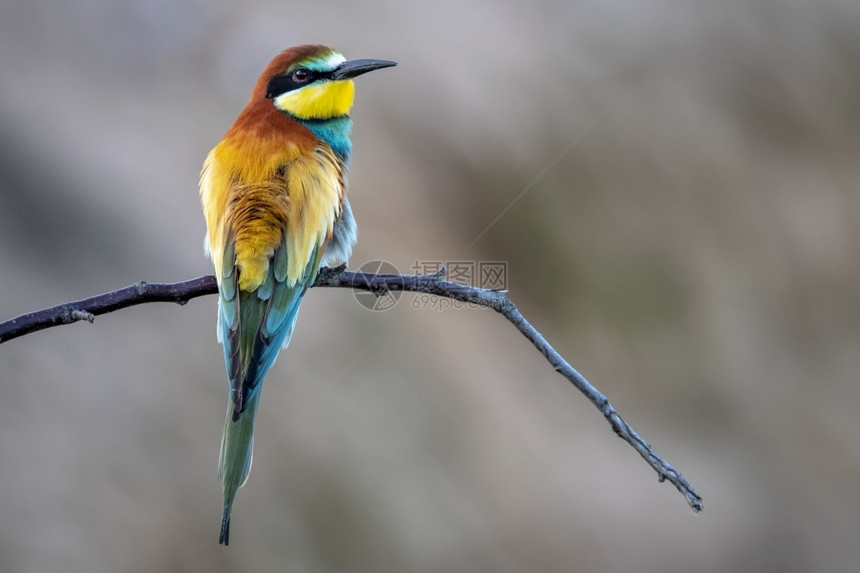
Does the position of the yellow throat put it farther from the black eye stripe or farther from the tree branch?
the tree branch

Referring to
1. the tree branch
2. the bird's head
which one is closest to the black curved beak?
Answer: the bird's head

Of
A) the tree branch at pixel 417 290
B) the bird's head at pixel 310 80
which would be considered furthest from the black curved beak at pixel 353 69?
the tree branch at pixel 417 290

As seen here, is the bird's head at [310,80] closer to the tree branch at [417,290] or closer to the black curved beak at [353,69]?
the black curved beak at [353,69]

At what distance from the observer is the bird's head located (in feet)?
4.79

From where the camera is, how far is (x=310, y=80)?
1.48 metres

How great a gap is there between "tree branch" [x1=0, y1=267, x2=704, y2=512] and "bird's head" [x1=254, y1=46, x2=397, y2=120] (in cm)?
39

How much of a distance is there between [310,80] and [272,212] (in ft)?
1.02

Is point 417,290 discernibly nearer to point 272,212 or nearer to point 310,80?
point 272,212

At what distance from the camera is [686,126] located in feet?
12.8

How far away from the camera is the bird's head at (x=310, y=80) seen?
1.46 meters

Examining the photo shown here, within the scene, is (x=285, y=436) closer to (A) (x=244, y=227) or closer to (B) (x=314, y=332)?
(B) (x=314, y=332)

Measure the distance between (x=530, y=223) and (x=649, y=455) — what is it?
2.69m

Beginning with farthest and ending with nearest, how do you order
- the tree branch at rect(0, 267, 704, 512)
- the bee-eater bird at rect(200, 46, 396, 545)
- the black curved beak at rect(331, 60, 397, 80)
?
1. the black curved beak at rect(331, 60, 397, 80)
2. the bee-eater bird at rect(200, 46, 396, 545)
3. the tree branch at rect(0, 267, 704, 512)

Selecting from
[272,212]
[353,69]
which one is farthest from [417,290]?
[353,69]
